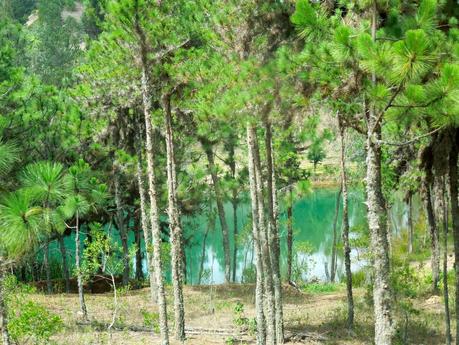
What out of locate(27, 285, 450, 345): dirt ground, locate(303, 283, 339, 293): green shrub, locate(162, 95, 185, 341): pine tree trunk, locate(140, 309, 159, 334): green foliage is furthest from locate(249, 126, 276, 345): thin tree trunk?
locate(303, 283, 339, 293): green shrub

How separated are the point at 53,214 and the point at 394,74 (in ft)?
16.3

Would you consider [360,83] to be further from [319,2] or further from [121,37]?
[121,37]

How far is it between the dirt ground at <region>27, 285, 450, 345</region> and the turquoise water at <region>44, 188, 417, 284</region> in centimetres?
377

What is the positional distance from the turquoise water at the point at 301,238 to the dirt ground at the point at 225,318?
377 cm

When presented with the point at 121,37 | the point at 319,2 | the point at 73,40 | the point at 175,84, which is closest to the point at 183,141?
the point at 175,84

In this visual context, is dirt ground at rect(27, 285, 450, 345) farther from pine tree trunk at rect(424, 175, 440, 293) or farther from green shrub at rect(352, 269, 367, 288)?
green shrub at rect(352, 269, 367, 288)

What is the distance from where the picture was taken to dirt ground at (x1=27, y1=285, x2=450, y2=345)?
45.7 ft

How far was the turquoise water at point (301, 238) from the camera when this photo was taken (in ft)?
101

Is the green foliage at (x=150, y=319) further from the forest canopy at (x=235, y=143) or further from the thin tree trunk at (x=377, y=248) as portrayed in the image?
the thin tree trunk at (x=377, y=248)

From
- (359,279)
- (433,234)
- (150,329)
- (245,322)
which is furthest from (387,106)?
(359,279)

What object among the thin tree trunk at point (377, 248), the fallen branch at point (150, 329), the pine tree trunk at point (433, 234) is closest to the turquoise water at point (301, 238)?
the pine tree trunk at point (433, 234)

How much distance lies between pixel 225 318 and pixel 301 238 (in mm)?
25087

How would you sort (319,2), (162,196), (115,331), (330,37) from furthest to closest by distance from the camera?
1. (162,196)
2. (115,331)
3. (319,2)
4. (330,37)

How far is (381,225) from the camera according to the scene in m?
7.88
